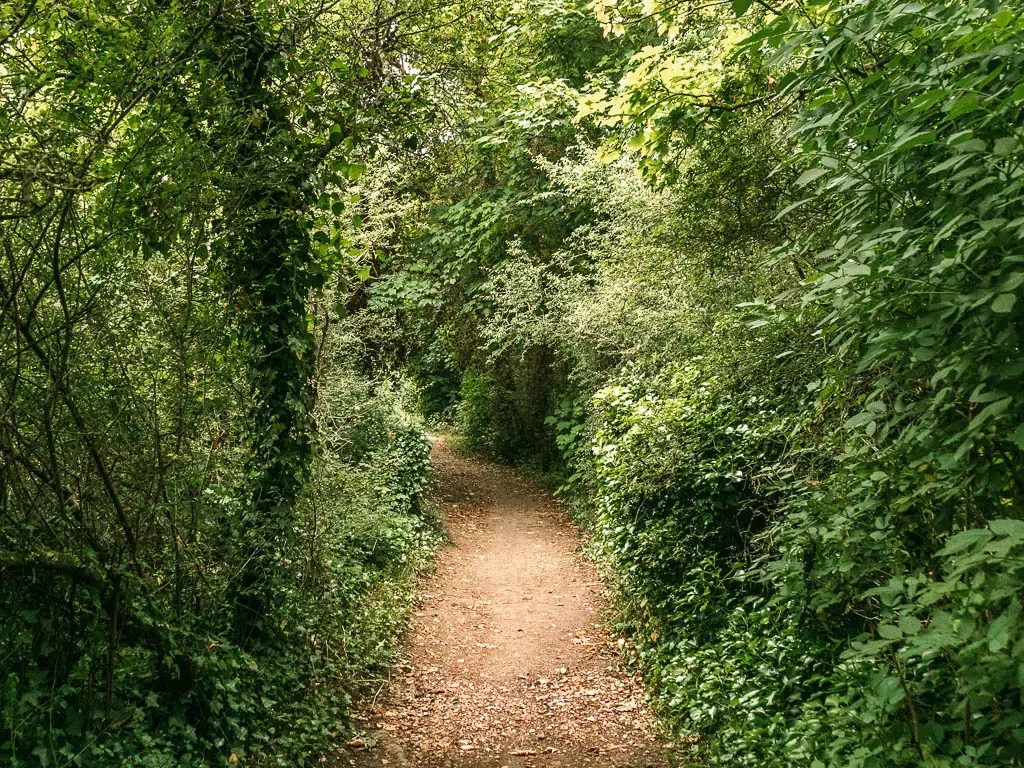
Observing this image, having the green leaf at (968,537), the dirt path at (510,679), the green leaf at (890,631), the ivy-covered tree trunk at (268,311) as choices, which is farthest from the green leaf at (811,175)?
the dirt path at (510,679)

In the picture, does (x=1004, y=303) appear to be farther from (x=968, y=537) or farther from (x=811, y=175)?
(x=811, y=175)

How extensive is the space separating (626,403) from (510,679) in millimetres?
4044

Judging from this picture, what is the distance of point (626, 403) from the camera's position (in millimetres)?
10047

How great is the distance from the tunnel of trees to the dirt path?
0.40 m

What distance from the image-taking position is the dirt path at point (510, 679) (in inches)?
238

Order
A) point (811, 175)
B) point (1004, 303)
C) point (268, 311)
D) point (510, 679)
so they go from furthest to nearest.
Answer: point (510, 679) → point (268, 311) → point (811, 175) → point (1004, 303)

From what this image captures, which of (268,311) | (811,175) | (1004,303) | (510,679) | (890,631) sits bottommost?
(510,679)

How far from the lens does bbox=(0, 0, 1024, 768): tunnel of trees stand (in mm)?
2947

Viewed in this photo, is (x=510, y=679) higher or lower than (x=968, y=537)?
lower

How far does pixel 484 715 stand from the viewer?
6789 millimetres

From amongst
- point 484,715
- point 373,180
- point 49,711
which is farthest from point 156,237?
point 373,180

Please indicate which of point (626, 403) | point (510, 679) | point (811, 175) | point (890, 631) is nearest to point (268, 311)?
point (811, 175)

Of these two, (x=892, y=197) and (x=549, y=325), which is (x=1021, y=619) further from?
(x=549, y=325)

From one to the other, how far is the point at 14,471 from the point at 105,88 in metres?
2.25
